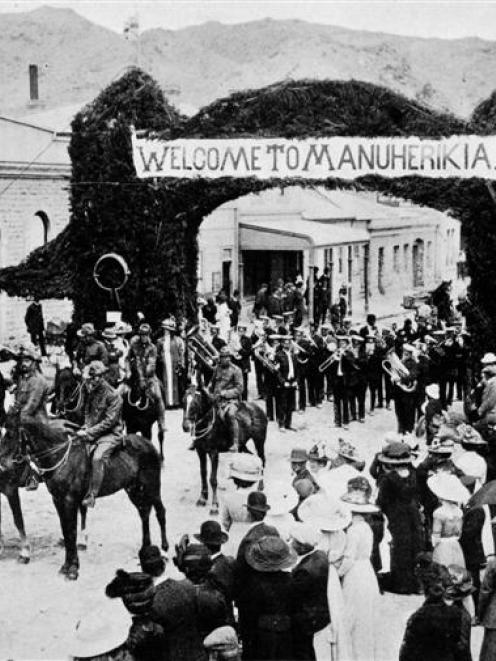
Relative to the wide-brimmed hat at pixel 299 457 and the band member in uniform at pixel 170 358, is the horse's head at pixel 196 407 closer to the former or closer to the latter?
the wide-brimmed hat at pixel 299 457

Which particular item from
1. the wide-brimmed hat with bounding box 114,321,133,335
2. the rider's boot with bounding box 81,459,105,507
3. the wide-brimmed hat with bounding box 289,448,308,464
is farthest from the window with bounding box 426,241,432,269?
the wide-brimmed hat with bounding box 289,448,308,464

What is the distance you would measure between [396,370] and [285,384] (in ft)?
6.48

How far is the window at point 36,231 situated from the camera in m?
27.5

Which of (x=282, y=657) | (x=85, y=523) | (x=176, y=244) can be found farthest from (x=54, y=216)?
(x=282, y=657)

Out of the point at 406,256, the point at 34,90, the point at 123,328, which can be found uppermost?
the point at 34,90

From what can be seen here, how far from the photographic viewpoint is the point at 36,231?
93.1 feet

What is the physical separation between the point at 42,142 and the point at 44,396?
64.8 feet

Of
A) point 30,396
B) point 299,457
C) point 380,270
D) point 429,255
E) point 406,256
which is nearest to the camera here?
point 299,457

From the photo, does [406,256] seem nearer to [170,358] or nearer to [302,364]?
[302,364]

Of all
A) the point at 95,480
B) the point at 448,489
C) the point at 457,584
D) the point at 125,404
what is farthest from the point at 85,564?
the point at 457,584

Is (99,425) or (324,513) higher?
(99,425)

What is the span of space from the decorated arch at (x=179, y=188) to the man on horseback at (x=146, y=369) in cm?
611

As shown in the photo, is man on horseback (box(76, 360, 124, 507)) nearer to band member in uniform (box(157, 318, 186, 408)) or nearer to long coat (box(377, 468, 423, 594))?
long coat (box(377, 468, 423, 594))

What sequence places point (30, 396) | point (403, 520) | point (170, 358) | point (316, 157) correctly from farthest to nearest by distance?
point (316, 157), point (170, 358), point (30, 396), point (403, 520)
